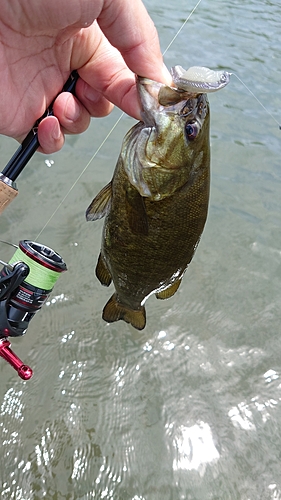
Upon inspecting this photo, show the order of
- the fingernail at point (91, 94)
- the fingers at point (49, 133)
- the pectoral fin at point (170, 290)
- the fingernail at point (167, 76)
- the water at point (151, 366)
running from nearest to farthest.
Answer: the fingernail at point (167, 76) → the pectoral fin at point (170, 290) → the fingers at point (49, 133) → the fingernail at point (91, 94) → the water at point (151, 366)

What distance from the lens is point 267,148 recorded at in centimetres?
530

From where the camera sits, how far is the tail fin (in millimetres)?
2254

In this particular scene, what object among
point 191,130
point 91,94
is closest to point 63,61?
point 91,94

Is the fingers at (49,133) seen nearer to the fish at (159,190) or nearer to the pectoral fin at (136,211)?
the fish at (159,190)

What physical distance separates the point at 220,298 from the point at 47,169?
2148 millimetres

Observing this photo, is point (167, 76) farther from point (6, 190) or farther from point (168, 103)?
point (6, 190)

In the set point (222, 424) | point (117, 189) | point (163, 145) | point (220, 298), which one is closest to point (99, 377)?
point (222, 424)

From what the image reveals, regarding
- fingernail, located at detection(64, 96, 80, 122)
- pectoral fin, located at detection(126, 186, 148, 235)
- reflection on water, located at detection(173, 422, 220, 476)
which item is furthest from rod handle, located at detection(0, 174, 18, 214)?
reflection on water, located at detection(173, 422, 220, 476)

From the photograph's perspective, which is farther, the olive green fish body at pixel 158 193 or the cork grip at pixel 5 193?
the cork grip at pixel 5 193

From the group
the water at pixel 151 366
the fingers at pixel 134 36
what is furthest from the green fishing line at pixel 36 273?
the water at pixel 151 366

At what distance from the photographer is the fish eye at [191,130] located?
1.73 metres

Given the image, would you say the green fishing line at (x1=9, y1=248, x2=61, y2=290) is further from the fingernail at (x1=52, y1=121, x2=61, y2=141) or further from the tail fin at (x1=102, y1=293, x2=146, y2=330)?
the fingernail at (x1=52, y1=121, x2=61, y2=141)

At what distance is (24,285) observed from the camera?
2.07m

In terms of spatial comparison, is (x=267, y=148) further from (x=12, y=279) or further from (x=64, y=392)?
(x=12, y=279)
